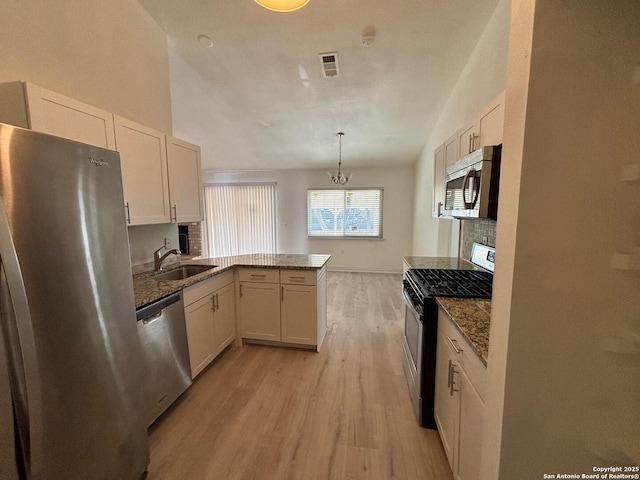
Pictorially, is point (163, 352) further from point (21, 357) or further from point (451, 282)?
point (451, 282)

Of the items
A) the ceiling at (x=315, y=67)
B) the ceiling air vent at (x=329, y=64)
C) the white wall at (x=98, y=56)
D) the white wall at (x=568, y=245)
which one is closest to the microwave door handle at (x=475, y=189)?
the white wall at (x=568, y=245)

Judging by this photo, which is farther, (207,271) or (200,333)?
(207,271)

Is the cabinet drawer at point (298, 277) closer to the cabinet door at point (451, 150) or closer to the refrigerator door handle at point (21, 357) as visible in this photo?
the cabinet door at point (451, 150)

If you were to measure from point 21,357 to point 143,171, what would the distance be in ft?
4.99

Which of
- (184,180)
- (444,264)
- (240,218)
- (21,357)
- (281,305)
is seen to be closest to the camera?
(21,357)

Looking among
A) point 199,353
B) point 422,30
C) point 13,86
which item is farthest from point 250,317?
point 422,30

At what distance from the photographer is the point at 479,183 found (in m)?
1.56

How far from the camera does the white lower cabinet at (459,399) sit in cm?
101

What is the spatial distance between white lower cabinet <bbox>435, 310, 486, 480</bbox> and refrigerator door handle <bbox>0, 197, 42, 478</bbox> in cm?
161

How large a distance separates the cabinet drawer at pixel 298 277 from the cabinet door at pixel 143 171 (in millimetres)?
1197

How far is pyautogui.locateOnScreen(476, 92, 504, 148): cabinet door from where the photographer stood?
1451 mm

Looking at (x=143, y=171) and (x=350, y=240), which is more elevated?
(x=143, y=171)

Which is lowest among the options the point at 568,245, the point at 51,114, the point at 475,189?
the point at 568,245

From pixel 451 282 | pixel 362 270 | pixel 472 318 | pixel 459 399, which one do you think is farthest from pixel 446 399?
pixel 362 270
